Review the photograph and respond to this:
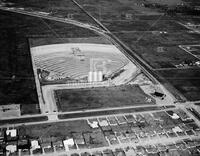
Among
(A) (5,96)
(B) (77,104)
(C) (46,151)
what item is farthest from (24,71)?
(C) (46,151)

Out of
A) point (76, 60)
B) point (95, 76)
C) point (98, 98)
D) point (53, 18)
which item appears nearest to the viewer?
point (98, 98)

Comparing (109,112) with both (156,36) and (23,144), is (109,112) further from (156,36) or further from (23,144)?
(156,36)

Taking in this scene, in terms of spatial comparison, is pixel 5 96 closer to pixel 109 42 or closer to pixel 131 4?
pixel 109 42

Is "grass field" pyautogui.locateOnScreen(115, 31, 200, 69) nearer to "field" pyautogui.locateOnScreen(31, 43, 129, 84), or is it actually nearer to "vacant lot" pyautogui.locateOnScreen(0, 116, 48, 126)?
"field" pyautogui.locateOnScreen(31, 43, 129, 84)

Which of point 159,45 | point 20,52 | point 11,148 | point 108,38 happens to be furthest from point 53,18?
point 11,148

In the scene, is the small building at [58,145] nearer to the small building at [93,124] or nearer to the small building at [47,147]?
the small building at [47,147]

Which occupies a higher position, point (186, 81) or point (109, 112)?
point (109, 112)

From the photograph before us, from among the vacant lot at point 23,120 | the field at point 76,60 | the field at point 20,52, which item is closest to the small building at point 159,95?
the field at point 76,60
